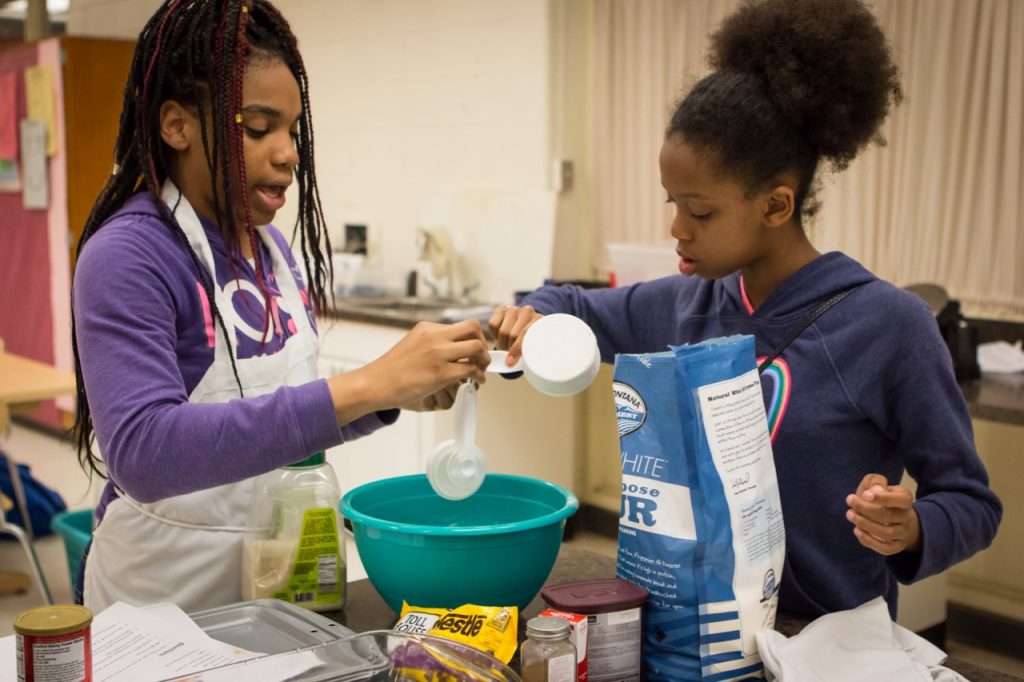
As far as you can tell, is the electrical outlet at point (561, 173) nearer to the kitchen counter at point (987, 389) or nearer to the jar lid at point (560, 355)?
the kitchen counter at point (987, 389)

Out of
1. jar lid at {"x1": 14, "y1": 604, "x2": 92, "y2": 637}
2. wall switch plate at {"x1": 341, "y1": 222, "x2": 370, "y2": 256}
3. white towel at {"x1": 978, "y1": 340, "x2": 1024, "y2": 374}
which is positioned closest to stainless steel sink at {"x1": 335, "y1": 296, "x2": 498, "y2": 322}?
wall switch plate at {"x1": 341, "y1": 222, "x2": 370, "y2": 256}

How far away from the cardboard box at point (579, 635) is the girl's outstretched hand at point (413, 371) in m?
0.30

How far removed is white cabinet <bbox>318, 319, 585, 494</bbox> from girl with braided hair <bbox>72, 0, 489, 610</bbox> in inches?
93.2

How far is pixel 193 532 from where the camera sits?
4.33ft

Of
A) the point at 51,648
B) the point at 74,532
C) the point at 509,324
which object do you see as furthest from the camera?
the point at 74,532

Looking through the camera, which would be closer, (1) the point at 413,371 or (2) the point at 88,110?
(1) the point at 413,371

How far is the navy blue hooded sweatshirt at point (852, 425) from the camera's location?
1.21 metres

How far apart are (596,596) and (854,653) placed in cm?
27

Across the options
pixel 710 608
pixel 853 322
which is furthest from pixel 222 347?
pixel 853 322

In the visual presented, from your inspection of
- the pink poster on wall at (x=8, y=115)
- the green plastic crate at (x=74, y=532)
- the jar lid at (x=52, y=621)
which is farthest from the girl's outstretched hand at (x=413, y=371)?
the pink poster on wall at (x=8, y=115)

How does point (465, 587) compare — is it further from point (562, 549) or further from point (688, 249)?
point (688, 249)

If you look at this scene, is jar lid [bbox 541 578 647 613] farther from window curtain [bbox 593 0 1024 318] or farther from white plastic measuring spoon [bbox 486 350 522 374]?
window curtain [bbox 593 0 1024 318]

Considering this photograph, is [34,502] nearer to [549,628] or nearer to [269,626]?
[269,626]

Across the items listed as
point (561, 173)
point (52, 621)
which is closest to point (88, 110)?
point (561, 173)
